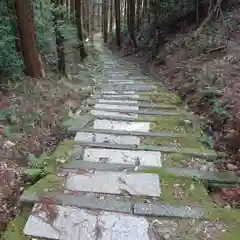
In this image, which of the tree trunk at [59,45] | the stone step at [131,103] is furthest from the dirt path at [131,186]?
A: the tree trunk at [59,45]

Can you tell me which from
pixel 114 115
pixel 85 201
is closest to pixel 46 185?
pixel 85 201

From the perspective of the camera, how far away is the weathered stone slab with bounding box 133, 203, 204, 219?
3.48 meters

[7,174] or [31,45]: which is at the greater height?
[31,45]

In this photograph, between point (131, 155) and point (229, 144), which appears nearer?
point (131, 155)

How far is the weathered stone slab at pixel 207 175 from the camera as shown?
4.23 meters

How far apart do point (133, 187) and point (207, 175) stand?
3.37 feet

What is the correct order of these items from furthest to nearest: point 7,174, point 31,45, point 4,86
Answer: point 31,45
point 4,86
point 7,174

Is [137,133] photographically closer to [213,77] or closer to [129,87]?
[213,77]

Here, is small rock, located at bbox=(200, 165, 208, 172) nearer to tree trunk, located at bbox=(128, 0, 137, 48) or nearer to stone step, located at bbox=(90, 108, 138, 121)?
stone step, located at bbox=(90, 108, 138, 121)

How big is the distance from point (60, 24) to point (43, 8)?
1.00 metres

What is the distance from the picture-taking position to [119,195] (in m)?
3.82

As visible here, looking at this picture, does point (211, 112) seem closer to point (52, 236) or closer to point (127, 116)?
point (127, 116)

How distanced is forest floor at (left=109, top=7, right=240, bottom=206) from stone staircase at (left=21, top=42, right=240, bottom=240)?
0.30 metres

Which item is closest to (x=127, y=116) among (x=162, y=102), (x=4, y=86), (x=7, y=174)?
(x=162, y=102)
